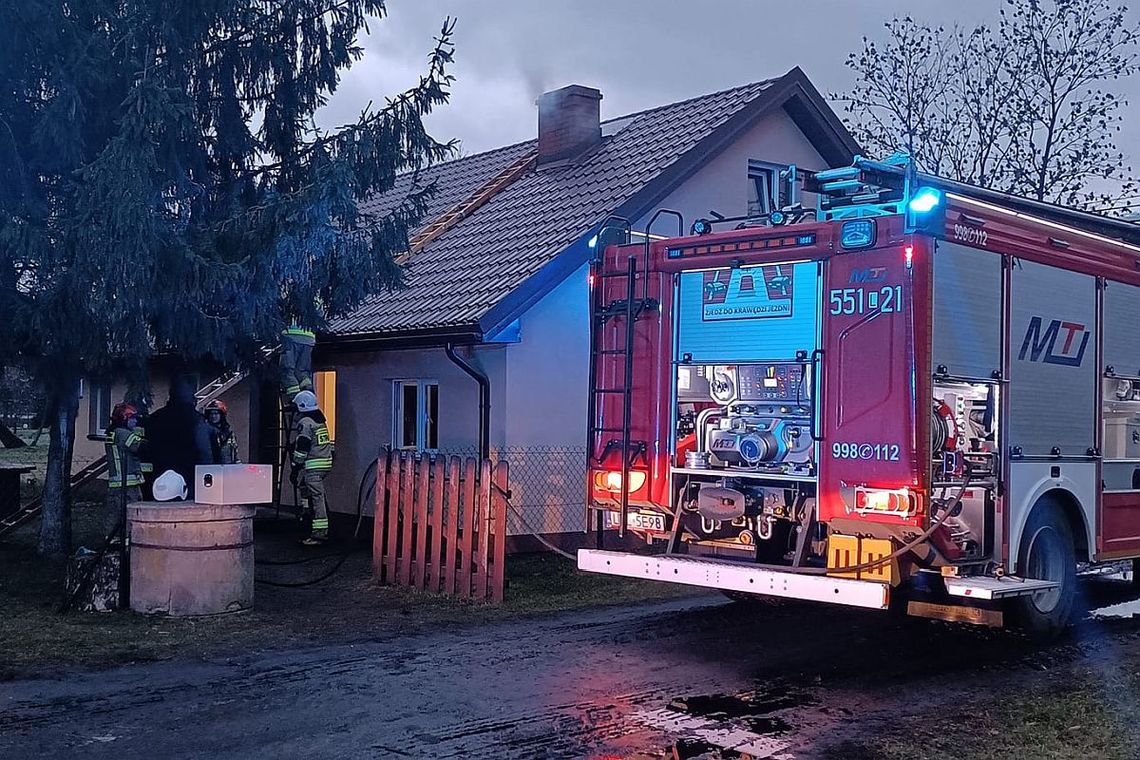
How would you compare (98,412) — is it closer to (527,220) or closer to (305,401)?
(305,401)

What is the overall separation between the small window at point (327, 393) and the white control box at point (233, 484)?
6.00 metres

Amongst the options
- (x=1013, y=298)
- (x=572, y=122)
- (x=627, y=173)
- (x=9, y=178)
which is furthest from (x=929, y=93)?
(x=9, y=178)

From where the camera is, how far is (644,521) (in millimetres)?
9203

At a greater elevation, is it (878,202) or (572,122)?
(572,122)

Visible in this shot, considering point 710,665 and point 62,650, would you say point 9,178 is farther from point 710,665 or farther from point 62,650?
point 710,665

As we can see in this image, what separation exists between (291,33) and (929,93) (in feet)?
60.5

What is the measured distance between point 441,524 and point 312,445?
3.71 m

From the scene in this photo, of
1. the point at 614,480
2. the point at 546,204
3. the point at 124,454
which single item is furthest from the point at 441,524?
the point at 546,204

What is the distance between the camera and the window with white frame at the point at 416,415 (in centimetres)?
1445

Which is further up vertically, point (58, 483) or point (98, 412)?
point (98, 412)

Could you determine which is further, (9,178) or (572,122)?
(572,122)

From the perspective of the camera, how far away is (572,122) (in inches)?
697

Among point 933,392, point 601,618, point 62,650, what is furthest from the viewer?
point 601,618

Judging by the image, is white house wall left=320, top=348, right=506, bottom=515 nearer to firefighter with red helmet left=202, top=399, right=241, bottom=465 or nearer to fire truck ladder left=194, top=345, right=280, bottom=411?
fire truck ladder left=194, top=345, right=280, bottom=411
